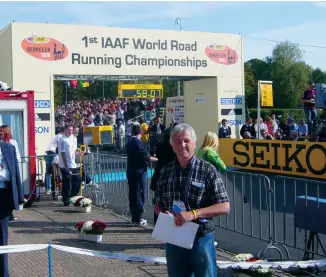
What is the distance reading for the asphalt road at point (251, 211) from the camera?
25.8 feet

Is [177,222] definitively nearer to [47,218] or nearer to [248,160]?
[47,218]

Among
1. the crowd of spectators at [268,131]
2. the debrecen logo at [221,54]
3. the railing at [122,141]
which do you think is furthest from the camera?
the railing at [122,141]

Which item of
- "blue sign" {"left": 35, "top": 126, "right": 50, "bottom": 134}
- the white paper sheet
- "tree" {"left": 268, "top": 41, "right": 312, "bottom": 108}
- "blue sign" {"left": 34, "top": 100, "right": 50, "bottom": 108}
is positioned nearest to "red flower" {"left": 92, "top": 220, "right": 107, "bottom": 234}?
the white paper sheet

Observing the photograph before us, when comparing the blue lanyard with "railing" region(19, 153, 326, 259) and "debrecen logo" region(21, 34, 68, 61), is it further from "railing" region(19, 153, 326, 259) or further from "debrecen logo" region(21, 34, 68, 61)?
"debrecen logo" region(21, 34, 68, 61)

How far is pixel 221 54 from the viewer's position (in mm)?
18781

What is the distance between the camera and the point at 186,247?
4062mm

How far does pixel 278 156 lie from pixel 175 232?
1237 centimetres

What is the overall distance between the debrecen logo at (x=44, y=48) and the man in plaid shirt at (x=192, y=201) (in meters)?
12.0

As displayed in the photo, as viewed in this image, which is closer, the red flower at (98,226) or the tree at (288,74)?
Result: the red flower at (98,226)

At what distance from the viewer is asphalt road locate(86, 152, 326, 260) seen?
7859 millimetres

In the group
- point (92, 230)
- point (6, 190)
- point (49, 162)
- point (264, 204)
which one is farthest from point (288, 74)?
point (6, 190)

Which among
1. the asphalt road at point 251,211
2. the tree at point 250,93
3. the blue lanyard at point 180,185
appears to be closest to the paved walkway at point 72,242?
the asphalt road at point 251,211

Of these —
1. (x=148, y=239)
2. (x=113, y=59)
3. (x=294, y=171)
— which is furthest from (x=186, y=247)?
(x=113, y=59)

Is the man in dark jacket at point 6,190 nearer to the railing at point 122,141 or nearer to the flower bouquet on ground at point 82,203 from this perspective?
the flower bouquet on ground at point 82,203
